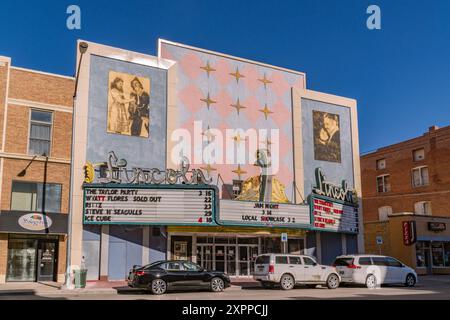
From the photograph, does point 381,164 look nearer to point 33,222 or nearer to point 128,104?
point 128,104

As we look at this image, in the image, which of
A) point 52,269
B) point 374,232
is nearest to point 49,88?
point 52,269

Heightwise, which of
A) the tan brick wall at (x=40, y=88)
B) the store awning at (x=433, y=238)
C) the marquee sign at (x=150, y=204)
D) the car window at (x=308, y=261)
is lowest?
the car window at (x=308, y=261)

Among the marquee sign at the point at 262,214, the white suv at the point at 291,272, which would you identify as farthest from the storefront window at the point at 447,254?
the white suv at the point at 291,272

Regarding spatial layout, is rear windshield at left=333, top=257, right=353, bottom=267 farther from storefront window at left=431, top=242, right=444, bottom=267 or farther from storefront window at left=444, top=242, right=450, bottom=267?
storefront window at left=444, top=242, right=450, bottom=267

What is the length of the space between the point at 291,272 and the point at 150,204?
8.42 metres

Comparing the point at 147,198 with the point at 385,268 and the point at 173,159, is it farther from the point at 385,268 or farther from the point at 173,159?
the point at 385,268

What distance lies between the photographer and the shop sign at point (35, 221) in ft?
85.1

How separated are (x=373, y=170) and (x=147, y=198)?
36.7 m

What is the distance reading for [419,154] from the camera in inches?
2045

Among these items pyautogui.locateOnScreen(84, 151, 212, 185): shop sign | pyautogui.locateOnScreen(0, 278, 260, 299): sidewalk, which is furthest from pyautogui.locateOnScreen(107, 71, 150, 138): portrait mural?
pyautogui.locateOnScreen(0, 278, 260, 299): sidewalk

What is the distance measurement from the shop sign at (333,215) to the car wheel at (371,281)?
6.23 m

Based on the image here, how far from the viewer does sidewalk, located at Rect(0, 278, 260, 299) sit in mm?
21552

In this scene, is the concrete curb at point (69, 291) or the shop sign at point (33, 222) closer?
the concrete curb at point (69, 291)

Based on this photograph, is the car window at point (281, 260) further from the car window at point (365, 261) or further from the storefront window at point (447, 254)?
the storefront window at point (447, 254)
